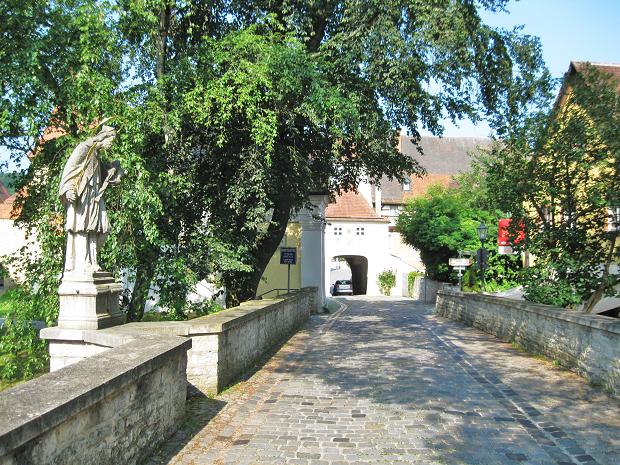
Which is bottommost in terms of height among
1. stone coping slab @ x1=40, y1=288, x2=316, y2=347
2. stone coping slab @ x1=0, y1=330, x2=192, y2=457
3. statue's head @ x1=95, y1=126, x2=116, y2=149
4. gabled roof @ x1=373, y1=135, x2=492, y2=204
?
stone coping slab @ x1=0, y1=330, x2=192, y2=457

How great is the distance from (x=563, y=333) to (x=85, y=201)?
7902 mm

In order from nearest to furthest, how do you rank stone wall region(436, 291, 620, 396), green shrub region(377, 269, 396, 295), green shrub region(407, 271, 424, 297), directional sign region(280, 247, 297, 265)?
stone wall region(436, 291, 620, 396), directional sign region(280, 247, 297, 265), green shrub region(407, 271, 424, 297), green shrub region(377, 269, 396, 295)

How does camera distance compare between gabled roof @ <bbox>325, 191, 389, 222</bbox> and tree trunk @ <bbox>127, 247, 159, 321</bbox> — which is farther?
gabled roof @ <bbox>325, 191, 389, 222</bbox>

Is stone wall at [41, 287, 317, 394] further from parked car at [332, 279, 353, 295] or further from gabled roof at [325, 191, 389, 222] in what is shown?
parked car at [332, 279, 353, 295]

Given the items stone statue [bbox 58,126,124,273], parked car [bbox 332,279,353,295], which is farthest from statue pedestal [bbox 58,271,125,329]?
parked car [bbox 332,279,353,295]

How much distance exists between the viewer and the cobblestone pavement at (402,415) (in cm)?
554

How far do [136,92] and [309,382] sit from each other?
7166 mm

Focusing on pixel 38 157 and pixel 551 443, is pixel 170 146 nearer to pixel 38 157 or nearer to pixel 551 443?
pixel 38 157

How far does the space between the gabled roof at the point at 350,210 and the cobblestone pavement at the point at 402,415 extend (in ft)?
106

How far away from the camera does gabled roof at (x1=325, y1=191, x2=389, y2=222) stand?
4391 centimetres

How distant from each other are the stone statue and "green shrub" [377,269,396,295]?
38.9 metres

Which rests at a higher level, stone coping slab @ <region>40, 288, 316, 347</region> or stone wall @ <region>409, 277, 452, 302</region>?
stone coping slab @ <region>40, 288, 316, 347</region>

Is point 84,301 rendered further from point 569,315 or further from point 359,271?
point 359,271

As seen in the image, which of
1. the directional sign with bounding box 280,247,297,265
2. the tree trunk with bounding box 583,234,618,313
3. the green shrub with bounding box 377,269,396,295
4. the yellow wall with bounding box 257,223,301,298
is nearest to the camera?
the tree trunk with bounding box 583,234,618,313
